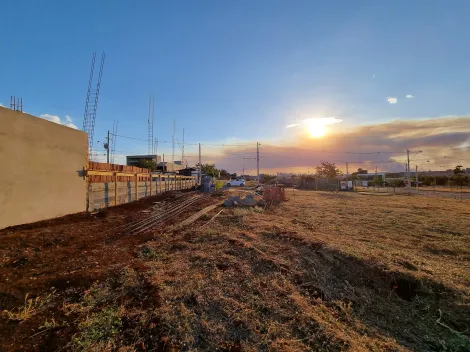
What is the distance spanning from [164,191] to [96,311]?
1748cm

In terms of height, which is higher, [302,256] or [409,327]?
[302,256]

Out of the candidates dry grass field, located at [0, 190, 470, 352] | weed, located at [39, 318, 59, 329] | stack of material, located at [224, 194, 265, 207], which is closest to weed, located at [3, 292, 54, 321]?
dry grass field, located at [0, 190, 470, 352]

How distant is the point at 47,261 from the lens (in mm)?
5109

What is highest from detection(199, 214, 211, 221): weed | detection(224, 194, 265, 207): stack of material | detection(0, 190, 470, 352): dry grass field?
detection(224, 194, 265, 207): stack of material

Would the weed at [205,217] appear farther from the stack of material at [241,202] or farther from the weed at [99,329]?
the weed at [99,329]

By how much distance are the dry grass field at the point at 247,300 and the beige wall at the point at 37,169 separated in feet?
3.52

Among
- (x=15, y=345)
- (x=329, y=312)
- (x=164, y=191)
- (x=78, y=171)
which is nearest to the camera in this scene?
(x=15, y=345)

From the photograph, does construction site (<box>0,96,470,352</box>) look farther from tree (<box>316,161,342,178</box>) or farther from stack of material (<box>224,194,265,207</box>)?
tree (<box>316,161,342,178</box>)

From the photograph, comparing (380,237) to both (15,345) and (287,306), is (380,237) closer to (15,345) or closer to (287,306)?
(287,306)

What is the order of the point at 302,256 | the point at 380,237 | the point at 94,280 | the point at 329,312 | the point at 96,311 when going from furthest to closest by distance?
the point at 380,237 → the point at 302,256 → the point at 94,280 → the point at 329,312 → the point at 96,311

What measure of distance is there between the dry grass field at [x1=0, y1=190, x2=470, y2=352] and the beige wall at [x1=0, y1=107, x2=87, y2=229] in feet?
3.52

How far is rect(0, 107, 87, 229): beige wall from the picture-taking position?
6766 mm

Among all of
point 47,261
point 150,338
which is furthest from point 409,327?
point 47,261

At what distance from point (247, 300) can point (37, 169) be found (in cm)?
780
